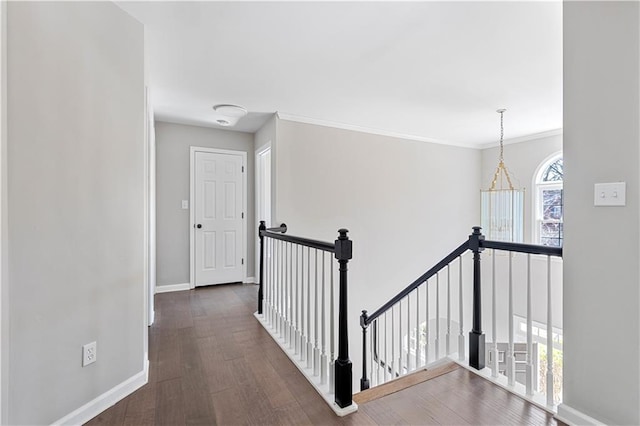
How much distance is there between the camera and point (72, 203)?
164 centimetres

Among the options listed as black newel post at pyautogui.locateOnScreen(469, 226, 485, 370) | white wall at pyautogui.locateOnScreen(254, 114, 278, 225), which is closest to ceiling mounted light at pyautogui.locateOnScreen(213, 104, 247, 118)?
white wall at pyautogui.locateOnScreen(254, 114, 278, 225)

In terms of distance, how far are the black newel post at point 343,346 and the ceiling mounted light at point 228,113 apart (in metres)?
2.58

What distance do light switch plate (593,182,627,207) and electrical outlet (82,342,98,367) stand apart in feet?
8.96

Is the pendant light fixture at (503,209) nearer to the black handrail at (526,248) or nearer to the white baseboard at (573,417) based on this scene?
the black handrail at (526,248)

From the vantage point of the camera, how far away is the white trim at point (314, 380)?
1700mm

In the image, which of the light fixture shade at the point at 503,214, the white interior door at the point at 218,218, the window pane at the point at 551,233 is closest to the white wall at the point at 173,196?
the white interior door at the point at 218,218

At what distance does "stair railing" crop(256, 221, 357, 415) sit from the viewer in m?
1.75

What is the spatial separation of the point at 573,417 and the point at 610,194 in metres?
1.11

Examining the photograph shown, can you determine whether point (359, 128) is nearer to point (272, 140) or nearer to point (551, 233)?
point (272, 140)

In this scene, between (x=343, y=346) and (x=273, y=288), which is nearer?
(x=343, y=346)

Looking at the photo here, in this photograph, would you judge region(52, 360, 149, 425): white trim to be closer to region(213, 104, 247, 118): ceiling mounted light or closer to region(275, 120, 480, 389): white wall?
region(275, 120, 480, 389): white wall

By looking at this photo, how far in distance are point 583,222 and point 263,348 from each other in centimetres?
232

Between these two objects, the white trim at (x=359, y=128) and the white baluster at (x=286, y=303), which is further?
the white trim at (x=359, y=128)

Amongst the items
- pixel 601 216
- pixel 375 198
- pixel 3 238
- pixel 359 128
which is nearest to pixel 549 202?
pixel 375 198
